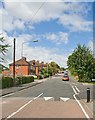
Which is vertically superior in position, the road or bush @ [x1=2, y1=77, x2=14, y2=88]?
bush @ [x1=2, y1=77, x2=14, y2=88]

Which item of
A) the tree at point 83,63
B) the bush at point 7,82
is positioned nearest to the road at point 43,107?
the bush at point 7,82

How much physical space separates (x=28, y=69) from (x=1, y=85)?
83429 mm

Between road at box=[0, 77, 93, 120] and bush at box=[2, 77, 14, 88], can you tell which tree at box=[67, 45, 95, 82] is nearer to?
bush at box=[2, 77, 14, 88]

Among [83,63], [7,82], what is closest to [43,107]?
[7,82]

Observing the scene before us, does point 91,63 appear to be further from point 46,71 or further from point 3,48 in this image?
point 46,71

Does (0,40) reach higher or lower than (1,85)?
higher

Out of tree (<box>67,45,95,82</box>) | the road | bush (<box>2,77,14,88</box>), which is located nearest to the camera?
the road

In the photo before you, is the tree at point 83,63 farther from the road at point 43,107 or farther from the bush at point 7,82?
the road at point 43,107

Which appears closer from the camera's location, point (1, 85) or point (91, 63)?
point (1, 85)

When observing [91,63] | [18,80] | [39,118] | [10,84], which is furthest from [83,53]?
[39,118]

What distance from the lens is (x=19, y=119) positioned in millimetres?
11406

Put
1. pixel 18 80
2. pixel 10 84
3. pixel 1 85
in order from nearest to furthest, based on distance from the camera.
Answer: pixel 1 85
pixel 10 84
pixel 18 80

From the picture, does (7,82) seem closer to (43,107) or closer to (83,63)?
(43,107)

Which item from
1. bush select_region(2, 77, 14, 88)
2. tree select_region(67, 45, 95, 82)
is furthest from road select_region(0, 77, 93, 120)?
tree select_region(67, 45, 95, 82)
